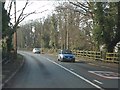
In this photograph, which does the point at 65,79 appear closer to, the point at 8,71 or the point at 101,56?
the point at 8,71

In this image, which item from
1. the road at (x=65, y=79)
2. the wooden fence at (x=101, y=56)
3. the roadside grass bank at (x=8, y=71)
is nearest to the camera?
the road at (x=65, y=79)

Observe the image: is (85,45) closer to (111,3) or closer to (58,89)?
(111,3)

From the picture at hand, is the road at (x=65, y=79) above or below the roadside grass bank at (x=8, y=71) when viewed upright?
below

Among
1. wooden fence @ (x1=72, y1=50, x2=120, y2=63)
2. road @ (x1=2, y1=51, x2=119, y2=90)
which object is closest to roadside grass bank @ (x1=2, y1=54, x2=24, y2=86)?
road @ (x1=2, y1=51, x2=119, y2=90)

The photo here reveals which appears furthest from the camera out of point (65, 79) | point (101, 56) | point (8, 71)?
point (101, 56)

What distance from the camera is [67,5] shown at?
57312mm

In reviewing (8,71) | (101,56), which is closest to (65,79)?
(8,71)

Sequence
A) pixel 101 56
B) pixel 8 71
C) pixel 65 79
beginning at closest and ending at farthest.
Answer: pixel 65 79 → pixel 8 71 → pixel 101 56

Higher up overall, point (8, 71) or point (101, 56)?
point (101, 56)

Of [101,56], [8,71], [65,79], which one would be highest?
[101,56]

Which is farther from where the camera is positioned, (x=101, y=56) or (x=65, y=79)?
(x=101, y=56)

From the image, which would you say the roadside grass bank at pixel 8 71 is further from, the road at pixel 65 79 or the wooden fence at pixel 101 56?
the wooden fence at pixel 101 56

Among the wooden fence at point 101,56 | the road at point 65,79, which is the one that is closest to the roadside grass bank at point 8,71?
the road at point 65,79

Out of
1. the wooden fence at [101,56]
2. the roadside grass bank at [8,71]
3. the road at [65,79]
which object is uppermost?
the wooden fence at [101,56]
